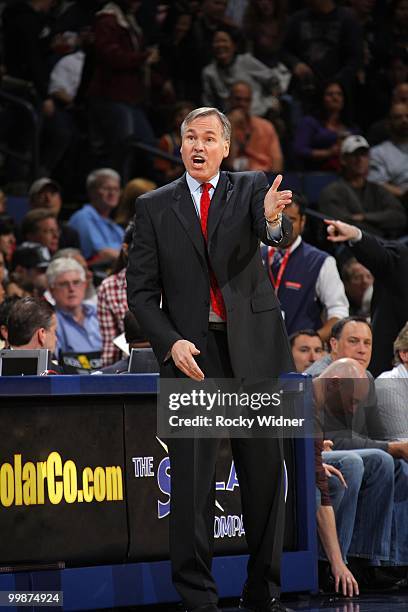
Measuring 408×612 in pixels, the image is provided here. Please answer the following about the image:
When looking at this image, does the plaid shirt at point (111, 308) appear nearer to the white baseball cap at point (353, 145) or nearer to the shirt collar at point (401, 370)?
the shirt collar at point (401, 370)

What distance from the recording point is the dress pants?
444 centimetres

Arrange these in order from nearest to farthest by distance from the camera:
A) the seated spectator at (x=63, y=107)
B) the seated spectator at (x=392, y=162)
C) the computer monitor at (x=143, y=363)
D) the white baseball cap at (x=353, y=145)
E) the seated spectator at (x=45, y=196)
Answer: the computer monitor at (x=143, y=363), the seated spectator at (x=45, y=196), the white baseball cap at (x=353, y=145), the seated spectator at (x=63, y=107), the seated spectator at (x=392, y=162)

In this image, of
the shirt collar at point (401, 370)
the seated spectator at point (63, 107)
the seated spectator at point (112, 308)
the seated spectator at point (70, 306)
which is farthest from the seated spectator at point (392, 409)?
the seated spectator at point (63, 107)

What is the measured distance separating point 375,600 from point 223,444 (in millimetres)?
924

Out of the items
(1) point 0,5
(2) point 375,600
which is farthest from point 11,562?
(1) point 0,5

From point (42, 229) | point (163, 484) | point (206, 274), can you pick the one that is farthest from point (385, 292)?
point (42, 229)

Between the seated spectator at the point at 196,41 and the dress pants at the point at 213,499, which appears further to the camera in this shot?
the seated spectator at the point at 196,41

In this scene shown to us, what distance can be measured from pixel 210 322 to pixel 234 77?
312 inches

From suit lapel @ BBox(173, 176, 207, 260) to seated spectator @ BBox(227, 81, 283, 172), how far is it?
260 inches

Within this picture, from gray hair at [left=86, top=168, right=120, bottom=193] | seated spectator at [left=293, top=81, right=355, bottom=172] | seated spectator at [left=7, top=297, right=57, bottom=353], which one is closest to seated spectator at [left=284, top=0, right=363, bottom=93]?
seated spectator at [left=293, top=81, right=355, bottom=172]

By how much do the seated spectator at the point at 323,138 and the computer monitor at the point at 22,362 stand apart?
696 centimetres

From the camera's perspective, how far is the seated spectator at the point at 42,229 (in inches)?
378

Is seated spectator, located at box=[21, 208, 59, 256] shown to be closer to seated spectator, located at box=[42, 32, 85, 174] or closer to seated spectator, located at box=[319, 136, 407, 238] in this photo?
seated spectator, located at box=[42, 32, 85, 174]

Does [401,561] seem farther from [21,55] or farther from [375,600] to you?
[21,55]
